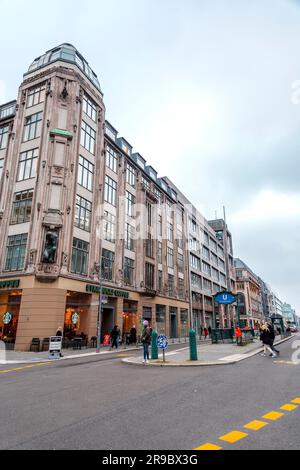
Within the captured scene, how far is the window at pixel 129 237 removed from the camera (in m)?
36.7

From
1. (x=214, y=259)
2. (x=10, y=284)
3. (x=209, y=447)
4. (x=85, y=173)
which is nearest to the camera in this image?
(x=209, y=447)

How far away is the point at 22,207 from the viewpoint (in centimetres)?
2797

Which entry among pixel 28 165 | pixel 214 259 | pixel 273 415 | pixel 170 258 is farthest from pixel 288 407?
pixel 214 259

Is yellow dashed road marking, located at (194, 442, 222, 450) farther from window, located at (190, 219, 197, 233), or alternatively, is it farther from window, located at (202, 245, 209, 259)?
window, located at (202, 245, 209, 259)

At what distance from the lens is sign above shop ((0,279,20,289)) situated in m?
24.6

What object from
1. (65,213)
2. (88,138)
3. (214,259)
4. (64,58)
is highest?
(64,58)

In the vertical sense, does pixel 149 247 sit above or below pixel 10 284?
above

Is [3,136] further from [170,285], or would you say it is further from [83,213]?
[170,285]

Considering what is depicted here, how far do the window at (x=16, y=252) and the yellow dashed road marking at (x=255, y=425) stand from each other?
79.0 feet

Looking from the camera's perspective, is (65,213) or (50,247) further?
(65,213)

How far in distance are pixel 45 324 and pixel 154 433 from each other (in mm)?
20953

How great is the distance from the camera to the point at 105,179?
3431 cm

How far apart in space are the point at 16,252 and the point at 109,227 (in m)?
10.1

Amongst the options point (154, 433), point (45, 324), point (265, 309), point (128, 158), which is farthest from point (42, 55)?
point (265, 309)
